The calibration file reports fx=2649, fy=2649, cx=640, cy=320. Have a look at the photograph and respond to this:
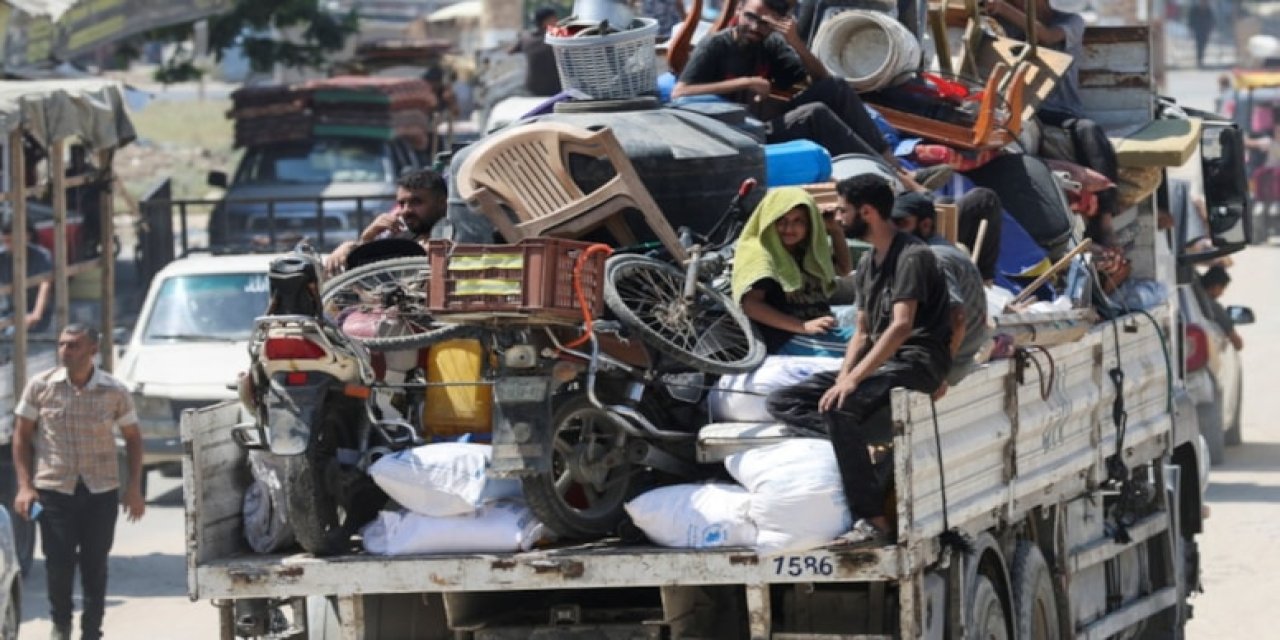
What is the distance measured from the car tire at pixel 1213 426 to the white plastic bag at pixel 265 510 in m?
11.1

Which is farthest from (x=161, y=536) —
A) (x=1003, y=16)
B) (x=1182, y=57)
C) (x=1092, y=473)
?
(x=1182, y=57)

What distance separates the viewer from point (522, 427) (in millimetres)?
8367

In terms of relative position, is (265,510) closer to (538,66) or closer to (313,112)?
(313,112)

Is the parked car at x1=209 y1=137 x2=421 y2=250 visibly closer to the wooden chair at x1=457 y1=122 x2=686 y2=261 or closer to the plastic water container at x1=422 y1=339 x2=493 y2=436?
the wooden chair at x1=457 y1=122 x2=686 y2=261

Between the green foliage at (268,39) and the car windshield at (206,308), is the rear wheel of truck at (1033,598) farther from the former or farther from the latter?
the green foliage at (268,39)

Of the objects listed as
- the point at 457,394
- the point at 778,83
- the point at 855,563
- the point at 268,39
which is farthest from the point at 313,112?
the point at 855,563

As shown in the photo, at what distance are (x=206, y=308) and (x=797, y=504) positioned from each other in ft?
37.2

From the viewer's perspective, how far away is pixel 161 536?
17.4 meters

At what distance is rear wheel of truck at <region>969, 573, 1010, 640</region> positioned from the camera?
Answer: 30.1ft

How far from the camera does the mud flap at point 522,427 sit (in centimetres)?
834

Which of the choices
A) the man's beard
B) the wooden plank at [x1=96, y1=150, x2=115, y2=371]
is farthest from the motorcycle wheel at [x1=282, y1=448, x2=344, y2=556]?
the wooden plank at [x1=96, y1=150, x2=115, y2=371]

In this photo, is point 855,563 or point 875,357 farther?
point 875,357

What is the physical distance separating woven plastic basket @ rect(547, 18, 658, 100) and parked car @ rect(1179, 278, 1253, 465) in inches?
331

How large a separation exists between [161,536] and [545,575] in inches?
373
